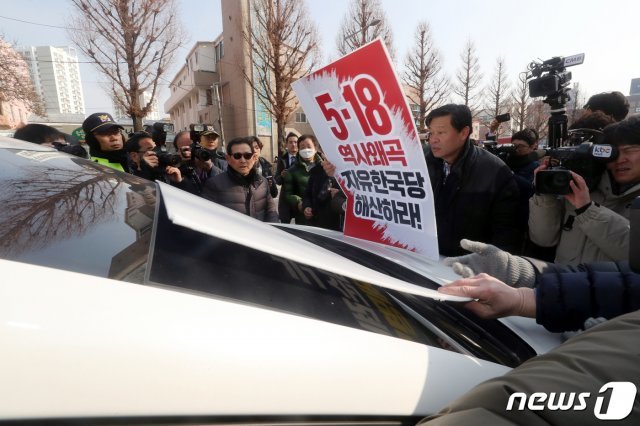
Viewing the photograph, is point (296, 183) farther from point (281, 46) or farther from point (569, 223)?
point (281, 46)

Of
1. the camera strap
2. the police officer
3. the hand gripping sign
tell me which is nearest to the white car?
the hand gripping sign

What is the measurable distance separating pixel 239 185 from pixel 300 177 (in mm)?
1195

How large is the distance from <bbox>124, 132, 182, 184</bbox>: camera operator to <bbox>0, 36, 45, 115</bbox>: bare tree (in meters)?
15.4

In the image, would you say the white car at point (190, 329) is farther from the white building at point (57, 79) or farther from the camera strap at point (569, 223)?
the white building at point (57, 79)

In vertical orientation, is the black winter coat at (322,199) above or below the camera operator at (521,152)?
below

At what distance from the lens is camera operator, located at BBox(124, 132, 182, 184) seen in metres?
3.45

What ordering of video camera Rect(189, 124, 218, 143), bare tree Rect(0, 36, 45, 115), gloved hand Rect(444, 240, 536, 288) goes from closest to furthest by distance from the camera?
gloved hand Rect(444, 240, 536, 288)
video camera Rect(189, 124, 218, 143)
bare tree Rect(0, 36, 45, 115)

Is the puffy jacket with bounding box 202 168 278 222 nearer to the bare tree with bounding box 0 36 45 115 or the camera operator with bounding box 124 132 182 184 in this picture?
the camera operator with bounding box 124 132 182 184

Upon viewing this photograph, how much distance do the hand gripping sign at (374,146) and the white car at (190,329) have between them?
19.8 inches

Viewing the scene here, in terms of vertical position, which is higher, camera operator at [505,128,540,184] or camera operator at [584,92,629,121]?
camera operator at [584,92,629,121]

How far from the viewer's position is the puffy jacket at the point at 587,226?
69.2 inches

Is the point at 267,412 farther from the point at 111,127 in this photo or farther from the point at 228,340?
the point at 111,127

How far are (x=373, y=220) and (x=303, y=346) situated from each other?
1187mm

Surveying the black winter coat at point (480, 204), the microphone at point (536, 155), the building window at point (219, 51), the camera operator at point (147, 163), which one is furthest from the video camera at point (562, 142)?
the building window at point (219, 51)
